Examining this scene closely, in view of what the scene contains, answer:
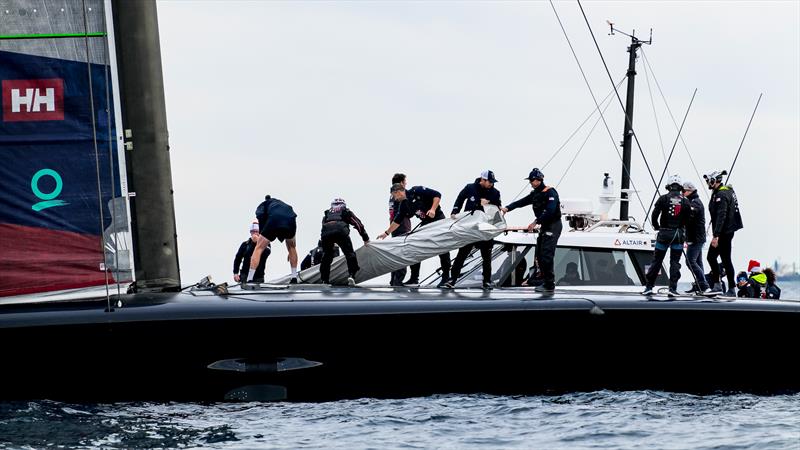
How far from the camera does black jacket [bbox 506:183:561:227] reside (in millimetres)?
12133

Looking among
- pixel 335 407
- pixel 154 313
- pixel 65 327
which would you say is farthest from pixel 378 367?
pixel 65 327

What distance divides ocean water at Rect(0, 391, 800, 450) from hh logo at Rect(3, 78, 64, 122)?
2.50m

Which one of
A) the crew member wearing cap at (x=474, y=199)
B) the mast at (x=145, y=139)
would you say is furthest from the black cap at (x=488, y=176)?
the mast at (x=145, y=139)

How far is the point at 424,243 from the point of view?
42.3 ft

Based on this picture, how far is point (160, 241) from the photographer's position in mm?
10992

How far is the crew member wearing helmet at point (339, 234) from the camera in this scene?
41.5 feet

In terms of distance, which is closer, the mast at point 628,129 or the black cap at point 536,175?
the black cap at point 536,175

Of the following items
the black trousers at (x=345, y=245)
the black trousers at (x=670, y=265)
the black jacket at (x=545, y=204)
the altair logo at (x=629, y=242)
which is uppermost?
the black jacket at (x=545, y=204)

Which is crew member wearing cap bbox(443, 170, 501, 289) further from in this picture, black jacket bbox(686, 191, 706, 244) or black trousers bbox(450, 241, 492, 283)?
black jacket bbox(686, 191, 706, 244)

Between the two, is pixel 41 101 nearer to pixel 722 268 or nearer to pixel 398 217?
pixel 398 217

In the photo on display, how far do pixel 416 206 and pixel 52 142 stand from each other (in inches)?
196

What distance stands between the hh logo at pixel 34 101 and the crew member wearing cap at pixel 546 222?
4.83 m


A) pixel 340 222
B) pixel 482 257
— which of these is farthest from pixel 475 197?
pixel 340 222

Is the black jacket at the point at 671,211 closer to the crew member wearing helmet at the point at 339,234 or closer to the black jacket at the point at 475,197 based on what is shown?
the black jacket at the point at 475,197
